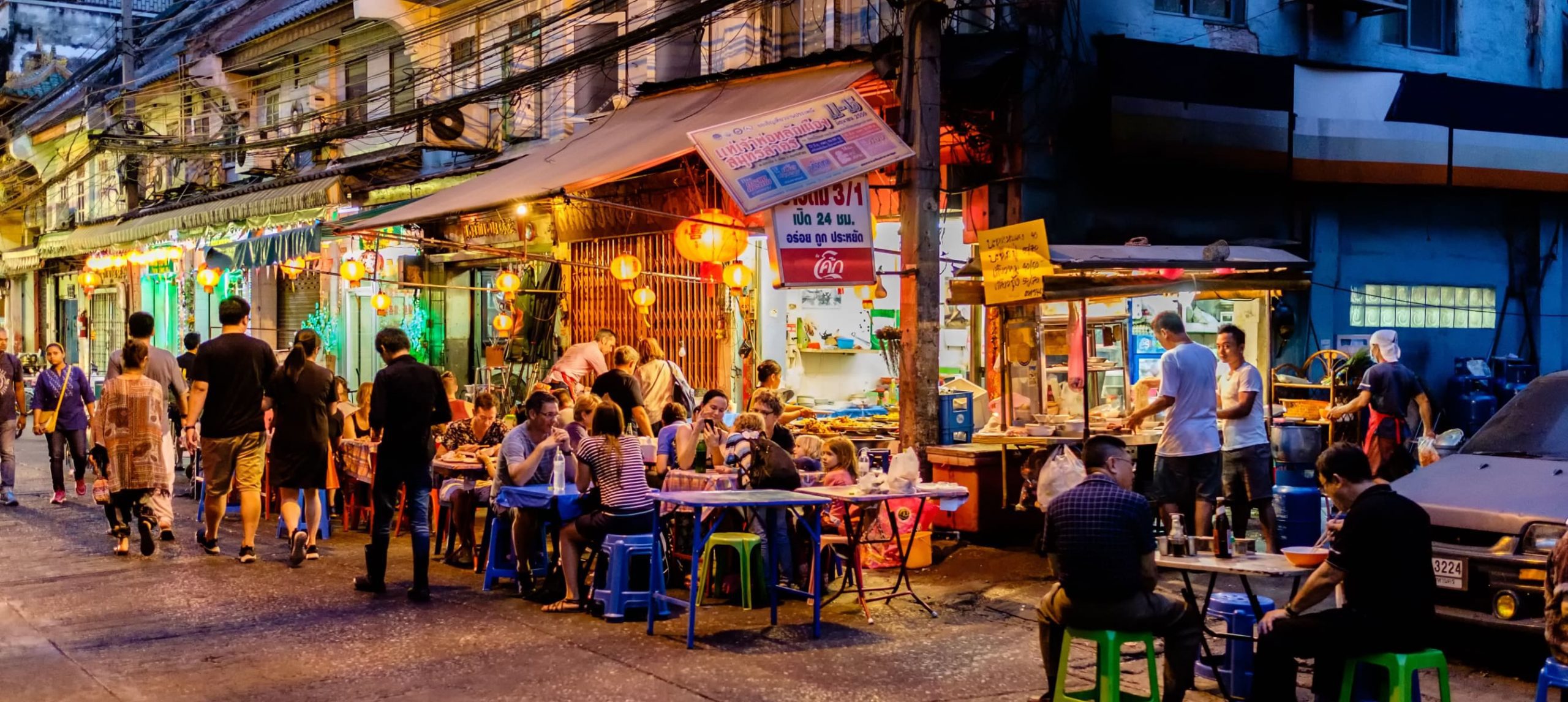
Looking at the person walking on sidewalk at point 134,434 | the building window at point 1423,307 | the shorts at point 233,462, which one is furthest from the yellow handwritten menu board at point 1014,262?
the person walking on sidewalk at point 134,434

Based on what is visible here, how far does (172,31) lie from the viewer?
29.4m

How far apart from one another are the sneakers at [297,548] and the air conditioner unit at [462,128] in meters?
10.9

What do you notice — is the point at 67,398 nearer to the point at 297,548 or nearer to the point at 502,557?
the point at 297,548

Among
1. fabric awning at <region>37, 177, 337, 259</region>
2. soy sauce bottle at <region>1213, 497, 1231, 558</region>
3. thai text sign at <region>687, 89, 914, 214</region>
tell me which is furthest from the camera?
fabric awning at <region>37, 177, 337, 259</region>

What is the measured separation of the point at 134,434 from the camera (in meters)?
11.5

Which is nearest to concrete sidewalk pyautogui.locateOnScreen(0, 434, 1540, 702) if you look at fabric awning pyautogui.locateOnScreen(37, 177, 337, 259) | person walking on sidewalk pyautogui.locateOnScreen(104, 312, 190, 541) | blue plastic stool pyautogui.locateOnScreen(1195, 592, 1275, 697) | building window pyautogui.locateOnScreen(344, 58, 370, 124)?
blue plastic stool pyautogui.locateOnScreen(1195, 592, 1275, 697)

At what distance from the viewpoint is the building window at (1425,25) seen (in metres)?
16.4

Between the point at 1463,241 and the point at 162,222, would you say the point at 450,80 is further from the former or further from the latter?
the point at 1463,241

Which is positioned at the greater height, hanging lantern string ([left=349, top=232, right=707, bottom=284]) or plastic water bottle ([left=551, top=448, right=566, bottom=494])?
hanging lantern string ([left=349, top=232, right=707, bottom=284])

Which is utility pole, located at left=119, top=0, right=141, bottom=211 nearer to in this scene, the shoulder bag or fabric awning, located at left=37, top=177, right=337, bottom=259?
fabric awning, located at left=37, top=177, right=337, bottom=259

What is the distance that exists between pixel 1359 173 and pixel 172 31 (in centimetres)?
2366

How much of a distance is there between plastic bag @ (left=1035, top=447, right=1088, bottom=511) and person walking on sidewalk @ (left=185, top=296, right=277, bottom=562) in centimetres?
602

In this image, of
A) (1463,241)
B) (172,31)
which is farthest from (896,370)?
(172,31)

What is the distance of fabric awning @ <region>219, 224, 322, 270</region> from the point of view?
52.4 feet
